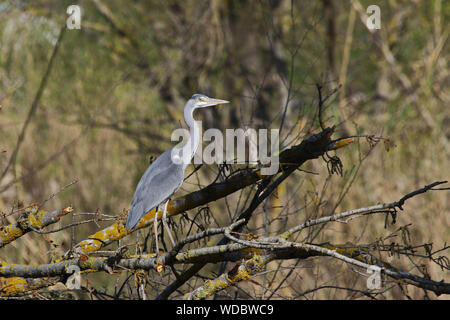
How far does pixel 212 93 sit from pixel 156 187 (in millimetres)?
7428

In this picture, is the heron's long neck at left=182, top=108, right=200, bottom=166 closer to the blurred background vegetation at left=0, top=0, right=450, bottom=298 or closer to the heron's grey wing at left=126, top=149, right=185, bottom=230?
the heron's grey wing at left=126, top=149, right=185, bottom=230

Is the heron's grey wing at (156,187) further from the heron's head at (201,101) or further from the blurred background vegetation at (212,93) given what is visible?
the blurred background vegetation at (212,93)

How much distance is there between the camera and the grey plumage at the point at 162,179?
3713mm

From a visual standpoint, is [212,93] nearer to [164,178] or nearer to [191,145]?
[191,145]

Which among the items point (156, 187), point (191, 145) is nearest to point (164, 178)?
point (156, 187)

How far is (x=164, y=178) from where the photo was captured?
157 inches

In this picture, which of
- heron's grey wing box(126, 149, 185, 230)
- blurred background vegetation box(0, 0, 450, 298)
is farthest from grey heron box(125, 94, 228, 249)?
blurred background vegetation box(0, 0, 450, 298)

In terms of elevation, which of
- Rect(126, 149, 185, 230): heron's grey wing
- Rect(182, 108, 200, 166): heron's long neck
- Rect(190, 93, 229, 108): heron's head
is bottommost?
Rect(126, 149, 185, 230): heron's grey wing

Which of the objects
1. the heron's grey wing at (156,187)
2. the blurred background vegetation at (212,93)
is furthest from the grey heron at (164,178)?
the blurred background vegetation at (212,93)

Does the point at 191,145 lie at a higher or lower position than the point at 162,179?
higher

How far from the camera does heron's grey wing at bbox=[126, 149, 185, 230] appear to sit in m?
3.67

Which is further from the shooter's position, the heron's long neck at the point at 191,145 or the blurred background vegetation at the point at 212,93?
the blurred background vegetation at the point at 212,93

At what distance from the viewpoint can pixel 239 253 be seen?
3098 millimetres
